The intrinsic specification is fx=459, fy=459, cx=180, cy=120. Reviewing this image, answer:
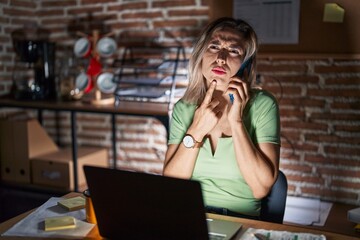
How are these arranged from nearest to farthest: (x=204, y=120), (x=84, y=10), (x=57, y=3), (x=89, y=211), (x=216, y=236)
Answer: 1. (x=216, y=236)
2. (x=89, y=211)
3. (x=204, y=120)
4. (x=84, y=10)
5. (x=57, y=3)

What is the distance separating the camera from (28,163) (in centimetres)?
326

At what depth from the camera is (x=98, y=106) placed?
290cm

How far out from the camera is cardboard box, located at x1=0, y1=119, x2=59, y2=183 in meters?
3.24

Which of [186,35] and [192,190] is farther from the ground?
[186,35]

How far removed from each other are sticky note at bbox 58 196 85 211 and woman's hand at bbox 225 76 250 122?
1.89 ft

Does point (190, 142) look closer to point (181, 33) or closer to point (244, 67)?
A: point (244, 67)

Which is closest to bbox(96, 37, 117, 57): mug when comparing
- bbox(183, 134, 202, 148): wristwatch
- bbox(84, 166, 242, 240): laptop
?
bbox(183, 134, 202, 148): wristwatch

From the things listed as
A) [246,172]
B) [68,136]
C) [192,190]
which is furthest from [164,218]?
[68,136]

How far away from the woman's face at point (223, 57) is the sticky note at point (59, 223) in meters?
0.77

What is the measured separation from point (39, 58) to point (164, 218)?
2496 millimetres

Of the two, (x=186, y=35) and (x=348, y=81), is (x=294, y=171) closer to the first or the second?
(x=348, y=81)

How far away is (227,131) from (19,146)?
2.03 meters

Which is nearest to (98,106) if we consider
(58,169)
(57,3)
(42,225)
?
(58,169)

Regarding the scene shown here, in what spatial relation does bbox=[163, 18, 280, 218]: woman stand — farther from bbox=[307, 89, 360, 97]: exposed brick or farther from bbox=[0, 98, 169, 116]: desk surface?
bbox=[307, 89, 360, 97]: exposed brick
